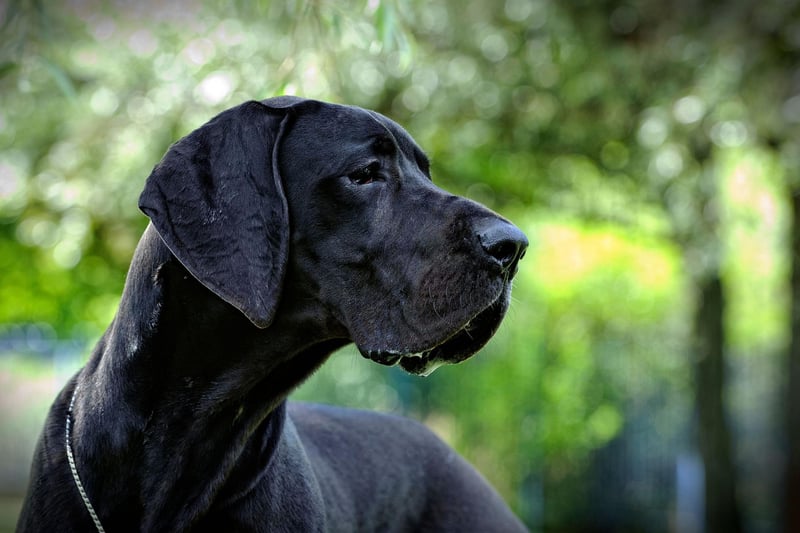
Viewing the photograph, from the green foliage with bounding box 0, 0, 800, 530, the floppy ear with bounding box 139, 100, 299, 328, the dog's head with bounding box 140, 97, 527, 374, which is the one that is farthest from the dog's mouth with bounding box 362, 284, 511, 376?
the green foliage with bounding box 0, 0, 800, 530

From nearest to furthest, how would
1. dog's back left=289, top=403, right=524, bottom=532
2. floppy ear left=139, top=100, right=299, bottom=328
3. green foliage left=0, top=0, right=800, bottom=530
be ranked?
floppy ear left=139, top=100, right=299, bottom=328 < dog's back left=289, top=403, right=524, bottom=532 < green foliage left=0, top=0, right=800, bottom=530

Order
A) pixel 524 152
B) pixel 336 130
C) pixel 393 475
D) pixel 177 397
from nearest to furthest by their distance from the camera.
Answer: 1. pixel 177 397
2. pixel 336 130
3. pixel 393 475
4. pixel 524 152

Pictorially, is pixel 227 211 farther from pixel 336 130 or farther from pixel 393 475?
pixel 393 475

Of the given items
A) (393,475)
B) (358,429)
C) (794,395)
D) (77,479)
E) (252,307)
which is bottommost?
(794,395)

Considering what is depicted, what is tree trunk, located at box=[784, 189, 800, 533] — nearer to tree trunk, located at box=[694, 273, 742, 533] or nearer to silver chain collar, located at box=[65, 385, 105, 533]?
tree trunk, located at box=[694, 273, 742, 533]

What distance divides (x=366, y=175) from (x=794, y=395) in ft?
27.1

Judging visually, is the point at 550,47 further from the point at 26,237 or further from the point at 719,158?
the point at 26,237

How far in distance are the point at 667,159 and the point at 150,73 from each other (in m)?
4.85

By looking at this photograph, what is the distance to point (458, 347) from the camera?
117 inches

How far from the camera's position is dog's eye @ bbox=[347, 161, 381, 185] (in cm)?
292

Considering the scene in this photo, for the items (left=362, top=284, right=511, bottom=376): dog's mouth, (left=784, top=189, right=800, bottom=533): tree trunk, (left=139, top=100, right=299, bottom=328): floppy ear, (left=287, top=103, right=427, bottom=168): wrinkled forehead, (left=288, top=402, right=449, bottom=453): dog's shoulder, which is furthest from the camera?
(left=784, top=189, right=800, bottom=533): tree trunk

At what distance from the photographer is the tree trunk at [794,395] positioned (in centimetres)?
998

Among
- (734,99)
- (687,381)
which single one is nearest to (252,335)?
(734,99)

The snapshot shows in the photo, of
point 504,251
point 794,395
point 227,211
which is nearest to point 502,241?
point 504,251
